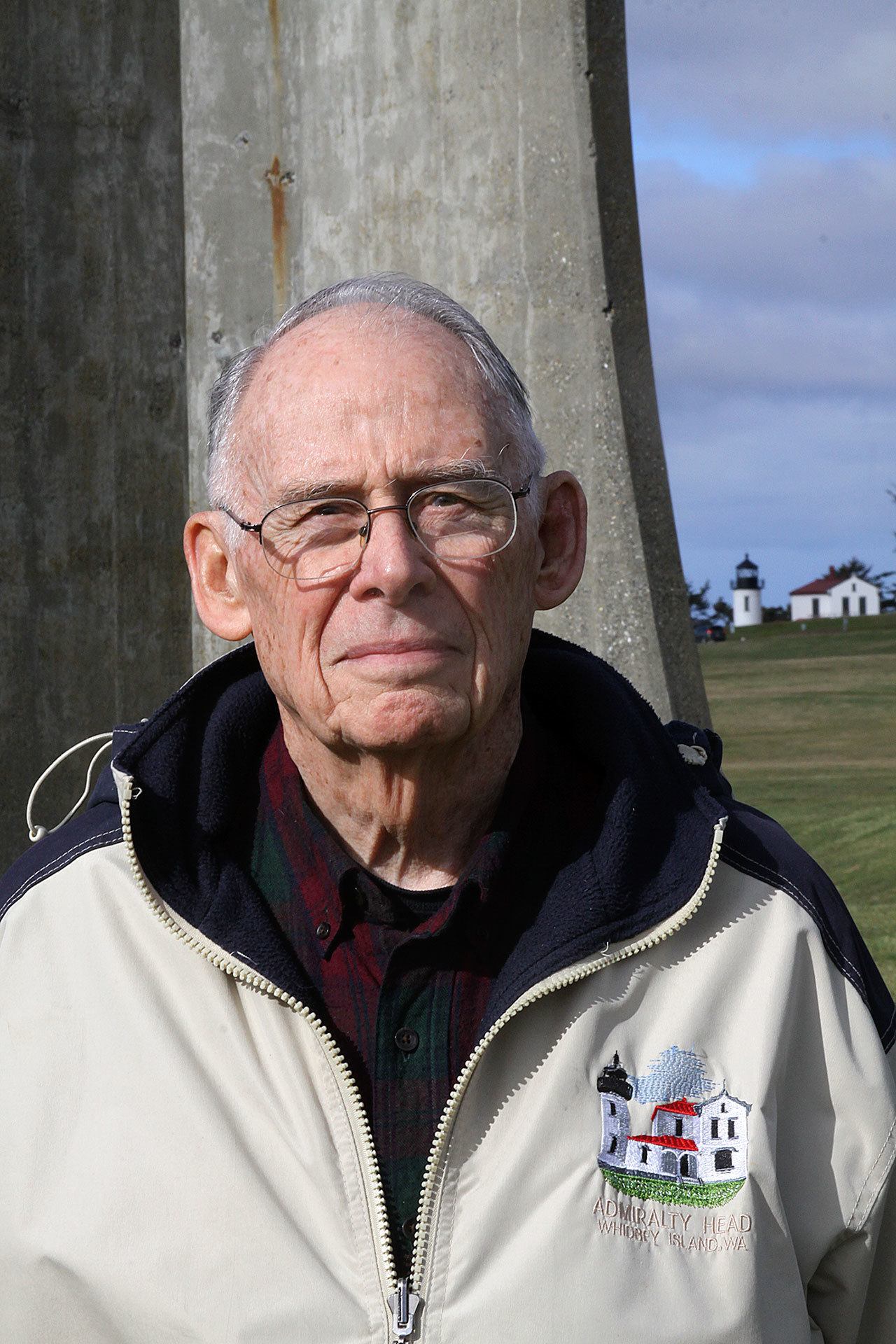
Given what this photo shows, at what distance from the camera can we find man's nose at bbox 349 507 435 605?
179 centimetres

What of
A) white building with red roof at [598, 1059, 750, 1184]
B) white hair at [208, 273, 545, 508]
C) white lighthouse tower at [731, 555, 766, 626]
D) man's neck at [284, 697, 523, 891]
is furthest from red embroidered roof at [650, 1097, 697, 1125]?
white lighthouse tower at [731, 555, 766, 626]

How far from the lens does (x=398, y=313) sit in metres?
1.92

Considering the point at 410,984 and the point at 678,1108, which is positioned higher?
the point at 410,984

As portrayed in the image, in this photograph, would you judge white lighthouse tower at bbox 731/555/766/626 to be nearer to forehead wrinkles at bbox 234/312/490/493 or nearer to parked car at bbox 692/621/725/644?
parked car at bbox 692/621/725/644

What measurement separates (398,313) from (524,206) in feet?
4.65

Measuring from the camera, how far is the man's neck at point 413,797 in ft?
6.26

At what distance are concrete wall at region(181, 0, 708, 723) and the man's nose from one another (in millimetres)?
1464

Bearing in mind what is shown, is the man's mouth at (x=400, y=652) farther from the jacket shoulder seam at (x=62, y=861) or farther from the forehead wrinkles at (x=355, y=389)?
the jacket shoulder seam at (x=62, y=861)

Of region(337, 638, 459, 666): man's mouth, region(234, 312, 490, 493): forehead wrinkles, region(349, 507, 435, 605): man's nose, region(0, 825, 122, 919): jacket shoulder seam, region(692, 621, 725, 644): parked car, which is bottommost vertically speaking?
region(0, 825, 122, 919): jacket shoulder seam

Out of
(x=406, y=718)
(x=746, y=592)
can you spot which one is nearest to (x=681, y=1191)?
(x=406, y=718)

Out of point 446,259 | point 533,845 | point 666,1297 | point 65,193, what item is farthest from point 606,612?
point 65,193

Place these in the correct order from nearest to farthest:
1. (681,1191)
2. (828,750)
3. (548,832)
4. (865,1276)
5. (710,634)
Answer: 1. (681,1191)
2. (865,1276)
3. (548,832)
4. (828,750)
5. (710,634)

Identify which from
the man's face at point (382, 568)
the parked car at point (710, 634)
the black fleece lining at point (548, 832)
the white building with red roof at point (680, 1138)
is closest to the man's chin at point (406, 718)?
the man's face at point (382, 568)

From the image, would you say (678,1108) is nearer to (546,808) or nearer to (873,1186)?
(873,1186)
